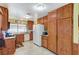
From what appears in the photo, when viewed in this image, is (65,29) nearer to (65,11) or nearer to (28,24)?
(65,11)

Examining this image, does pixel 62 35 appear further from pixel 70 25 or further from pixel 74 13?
pixel 74 13

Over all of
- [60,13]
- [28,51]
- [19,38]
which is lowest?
[28,51]

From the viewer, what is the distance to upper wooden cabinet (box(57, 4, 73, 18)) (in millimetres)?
3581

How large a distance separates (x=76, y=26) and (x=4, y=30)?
2.03 metres

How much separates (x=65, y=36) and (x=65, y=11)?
829 millimetres

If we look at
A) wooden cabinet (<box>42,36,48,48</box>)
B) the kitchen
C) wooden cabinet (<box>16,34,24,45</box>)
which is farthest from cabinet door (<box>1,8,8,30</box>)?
wooden cabinet (<box>42,36,48,48</box>)

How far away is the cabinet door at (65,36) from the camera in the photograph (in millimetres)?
3592

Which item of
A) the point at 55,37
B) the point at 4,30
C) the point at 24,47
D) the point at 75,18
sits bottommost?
the point at 24,47

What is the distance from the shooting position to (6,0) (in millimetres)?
2389

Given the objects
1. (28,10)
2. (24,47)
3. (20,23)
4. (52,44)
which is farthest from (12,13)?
(52,44)

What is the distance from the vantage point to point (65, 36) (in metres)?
3.88

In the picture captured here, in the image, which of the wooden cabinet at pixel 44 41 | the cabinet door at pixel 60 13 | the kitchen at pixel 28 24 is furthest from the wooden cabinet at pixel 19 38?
the wooden cabinet at pixel 44 41

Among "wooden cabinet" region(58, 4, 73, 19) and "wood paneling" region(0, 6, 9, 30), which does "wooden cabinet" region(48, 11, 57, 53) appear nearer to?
"wooden cabinet" region(58, 4, 73, 19)

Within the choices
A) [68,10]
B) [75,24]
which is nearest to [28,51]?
[75,24]
